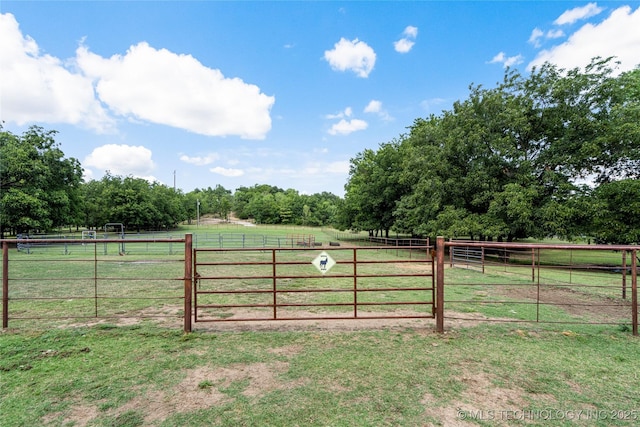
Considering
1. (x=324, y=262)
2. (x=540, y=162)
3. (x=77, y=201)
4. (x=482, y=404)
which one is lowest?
(x=482, y=404)

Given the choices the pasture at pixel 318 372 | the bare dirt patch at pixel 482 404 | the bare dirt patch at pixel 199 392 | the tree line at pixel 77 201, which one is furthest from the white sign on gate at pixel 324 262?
the tree line at pixel 77 201

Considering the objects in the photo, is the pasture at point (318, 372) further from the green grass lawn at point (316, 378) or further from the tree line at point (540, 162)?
the tree line at point (540, 162)

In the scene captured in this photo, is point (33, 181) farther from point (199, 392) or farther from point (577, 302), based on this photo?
point (577, 302)

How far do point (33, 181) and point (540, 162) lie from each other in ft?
110

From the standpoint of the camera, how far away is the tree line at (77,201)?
20.8m

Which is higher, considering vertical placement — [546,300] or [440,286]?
[440,286]

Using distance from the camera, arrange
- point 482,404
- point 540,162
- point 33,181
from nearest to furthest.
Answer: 1. point 482,404
2. point 540,162
3. point 33,181

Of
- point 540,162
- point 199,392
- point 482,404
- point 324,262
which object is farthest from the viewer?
point 540,162

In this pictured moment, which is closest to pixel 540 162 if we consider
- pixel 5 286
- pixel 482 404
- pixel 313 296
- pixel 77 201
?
pixel 313 296

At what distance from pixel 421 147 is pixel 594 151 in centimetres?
881

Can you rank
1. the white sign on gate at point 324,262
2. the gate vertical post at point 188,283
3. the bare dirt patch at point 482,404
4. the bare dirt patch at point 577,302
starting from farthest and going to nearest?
the bare dirt patch at point 577,302
the white sign on gate at point 324,262
the gate vertical post at point 188,283
the bare dirt patch at point 482,404

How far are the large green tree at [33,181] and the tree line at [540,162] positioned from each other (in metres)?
27.1

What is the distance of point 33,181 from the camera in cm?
2188

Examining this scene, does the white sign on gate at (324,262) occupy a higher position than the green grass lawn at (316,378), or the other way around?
the white sign on gate at (324,262)
